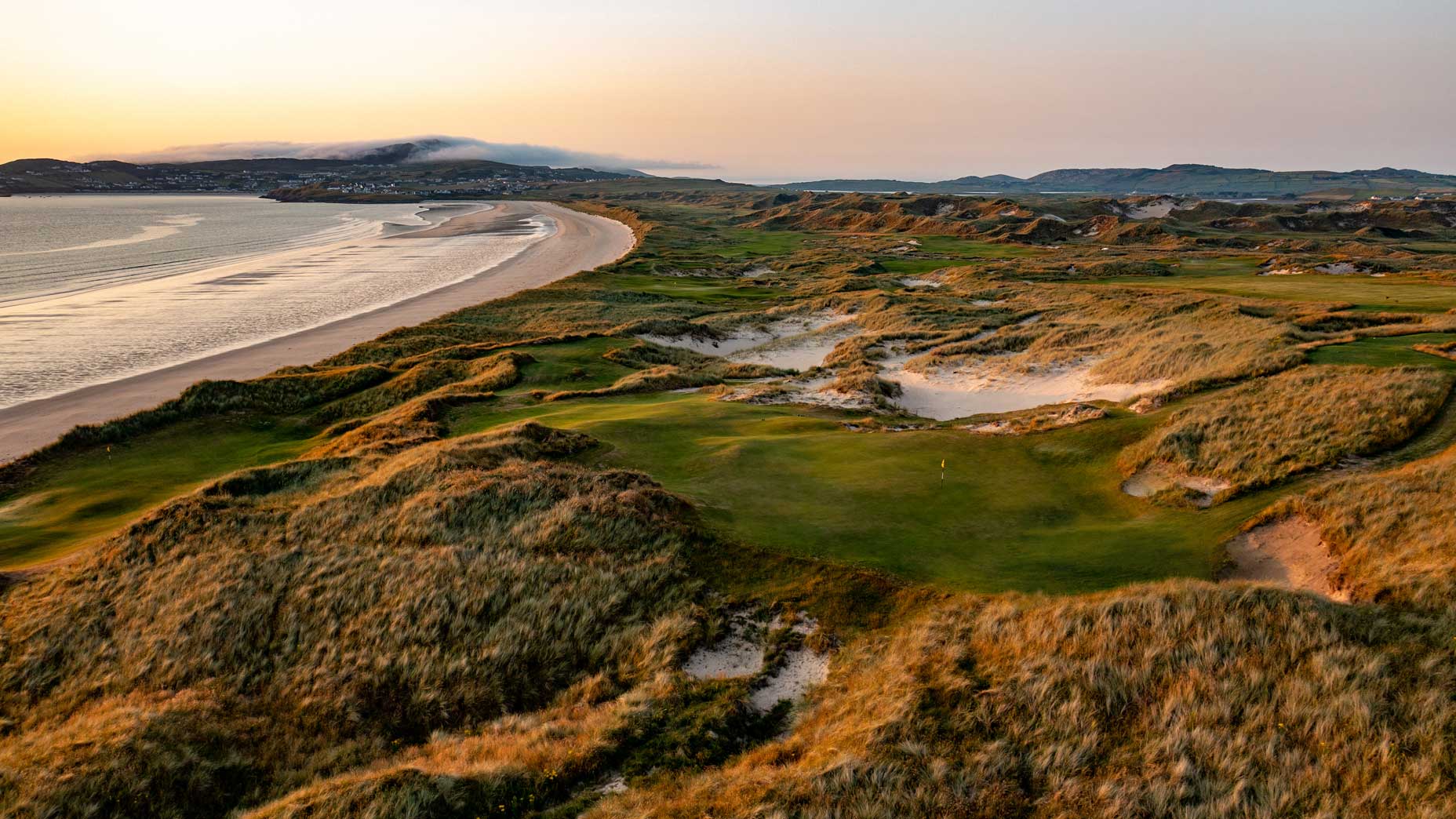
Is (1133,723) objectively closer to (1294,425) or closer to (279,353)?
(1294,425)

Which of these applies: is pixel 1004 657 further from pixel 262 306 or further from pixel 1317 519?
pixel 262 306

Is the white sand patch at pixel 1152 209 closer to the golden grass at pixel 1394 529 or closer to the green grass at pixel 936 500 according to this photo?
the green grass at pixel 936 500

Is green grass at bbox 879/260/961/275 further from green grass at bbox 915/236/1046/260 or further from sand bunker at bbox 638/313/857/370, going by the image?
sand bunker at bbox 638/313/857/370

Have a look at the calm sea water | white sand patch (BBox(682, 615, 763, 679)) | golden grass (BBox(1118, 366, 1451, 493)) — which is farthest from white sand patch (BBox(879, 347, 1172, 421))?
the calm sea water

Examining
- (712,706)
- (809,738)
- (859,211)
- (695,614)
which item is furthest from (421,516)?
(859,211)

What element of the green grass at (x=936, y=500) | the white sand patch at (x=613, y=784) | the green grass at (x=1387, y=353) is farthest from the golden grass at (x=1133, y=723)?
the green grass at (x=1387, y=353)
